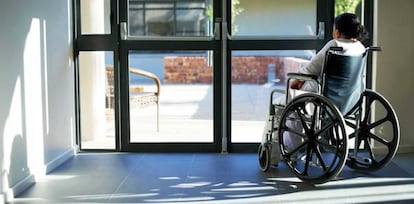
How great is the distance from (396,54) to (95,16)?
8.91 feet

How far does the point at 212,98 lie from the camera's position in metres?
4.93

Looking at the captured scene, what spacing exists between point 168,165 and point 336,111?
1.54 metres

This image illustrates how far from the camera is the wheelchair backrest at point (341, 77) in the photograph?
12.1 ft

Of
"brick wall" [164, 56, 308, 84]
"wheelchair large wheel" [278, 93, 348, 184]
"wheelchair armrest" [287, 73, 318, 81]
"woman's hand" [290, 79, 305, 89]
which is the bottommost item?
"wheelchair large wheel" [278, 93, 348, 184]

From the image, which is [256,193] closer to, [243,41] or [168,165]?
[168,165]

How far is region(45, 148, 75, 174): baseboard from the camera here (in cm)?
426

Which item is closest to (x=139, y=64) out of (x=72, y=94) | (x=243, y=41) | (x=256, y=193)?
(x=72, y=94)

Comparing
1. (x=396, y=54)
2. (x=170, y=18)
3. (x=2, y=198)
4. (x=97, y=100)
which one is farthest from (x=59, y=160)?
(x=396, y=54)

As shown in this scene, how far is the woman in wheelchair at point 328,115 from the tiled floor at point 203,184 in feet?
0.46

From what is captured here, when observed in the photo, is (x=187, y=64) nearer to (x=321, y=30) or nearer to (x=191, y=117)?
(x=191, y=117)

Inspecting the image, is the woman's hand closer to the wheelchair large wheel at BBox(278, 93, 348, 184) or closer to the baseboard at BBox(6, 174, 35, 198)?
the wheelchair large wheel at BBox(278, 93, 348, 184)

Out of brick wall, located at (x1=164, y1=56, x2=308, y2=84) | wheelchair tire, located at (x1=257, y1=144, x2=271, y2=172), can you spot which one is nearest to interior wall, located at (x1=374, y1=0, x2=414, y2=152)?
brick wall, located at (x1=164, y1=56, x2=308, y2=84)

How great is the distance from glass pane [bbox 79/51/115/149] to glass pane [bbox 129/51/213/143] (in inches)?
7.7

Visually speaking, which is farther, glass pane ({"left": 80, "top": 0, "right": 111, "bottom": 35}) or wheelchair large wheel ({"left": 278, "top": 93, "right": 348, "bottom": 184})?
glass pane ({"left": 80, "top": 0, "right": 111, "bottom": 35})
